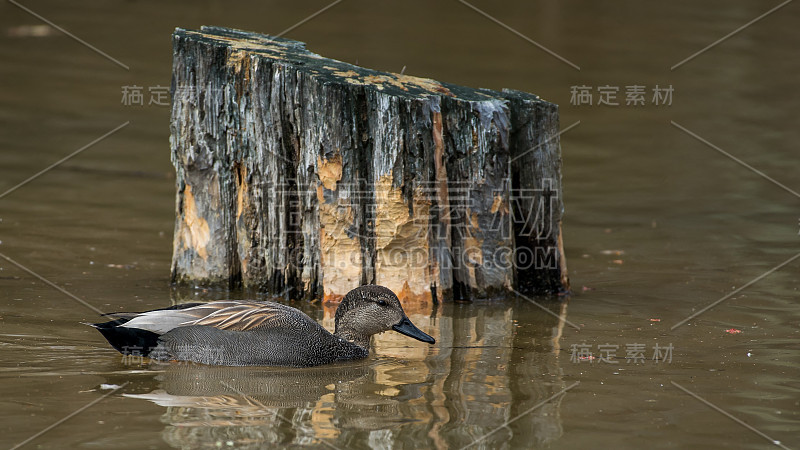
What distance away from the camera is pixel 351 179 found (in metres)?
7.62

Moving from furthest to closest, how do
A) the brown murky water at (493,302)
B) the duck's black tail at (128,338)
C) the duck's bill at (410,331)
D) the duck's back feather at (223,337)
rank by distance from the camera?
the duck's bill at (410,331) < the duck's back feather at (223,337) < the duck's black tail at (128,338) < the brown murky water at (493,302)

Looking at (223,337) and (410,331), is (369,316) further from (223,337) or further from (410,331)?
(223,337)

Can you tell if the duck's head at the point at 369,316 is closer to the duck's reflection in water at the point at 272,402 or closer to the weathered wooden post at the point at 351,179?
the duck's reflection in water at the point at 272,402

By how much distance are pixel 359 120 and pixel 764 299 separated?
3272mm

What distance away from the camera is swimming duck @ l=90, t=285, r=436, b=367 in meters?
6.53

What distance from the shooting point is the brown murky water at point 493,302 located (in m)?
5.61

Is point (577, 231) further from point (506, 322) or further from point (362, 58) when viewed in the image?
point (362, 58)

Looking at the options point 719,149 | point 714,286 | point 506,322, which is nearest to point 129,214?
point 506,322

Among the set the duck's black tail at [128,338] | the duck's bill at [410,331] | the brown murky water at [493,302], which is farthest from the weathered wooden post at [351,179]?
the duck's black tail at [128,338]

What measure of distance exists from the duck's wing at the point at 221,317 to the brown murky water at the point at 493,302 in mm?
263

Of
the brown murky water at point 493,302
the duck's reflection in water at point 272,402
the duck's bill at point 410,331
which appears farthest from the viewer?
the duck's bill at point 410,331

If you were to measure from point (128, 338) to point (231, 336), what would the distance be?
1.94 ft

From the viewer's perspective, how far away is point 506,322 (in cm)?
765

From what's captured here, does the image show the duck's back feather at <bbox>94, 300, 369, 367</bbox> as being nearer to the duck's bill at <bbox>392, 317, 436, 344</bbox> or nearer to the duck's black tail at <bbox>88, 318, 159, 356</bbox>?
the duck's black tail at <bbox>88, 318, 159, 356</bbox>
